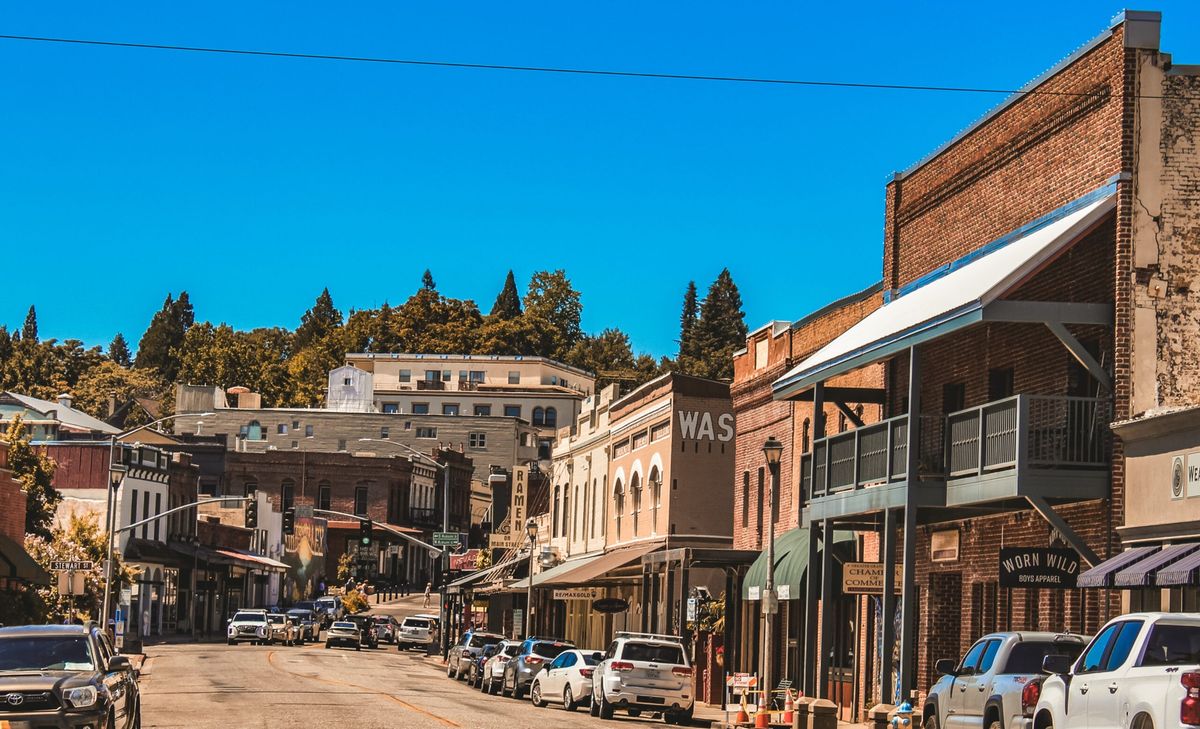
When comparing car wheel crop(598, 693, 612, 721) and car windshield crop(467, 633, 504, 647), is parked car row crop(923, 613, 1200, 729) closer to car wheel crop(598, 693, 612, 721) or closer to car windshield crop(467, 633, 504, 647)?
car wheel crop(598, 693, 612, 721)

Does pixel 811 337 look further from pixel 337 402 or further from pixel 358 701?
pixel 337 402

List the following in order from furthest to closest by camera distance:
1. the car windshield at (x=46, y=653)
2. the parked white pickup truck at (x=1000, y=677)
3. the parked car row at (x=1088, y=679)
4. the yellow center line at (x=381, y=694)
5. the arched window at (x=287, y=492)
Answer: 1. the arched window at (x=287, y=492)
2. the yellow center line at (x=381, y=694)
3. the car windshield at (x=46, y=653)
4. the parked white pickup truck at (x=1000, y=677)
5. the parked car row at (x=1088, y=679)

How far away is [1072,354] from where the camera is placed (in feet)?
86.4

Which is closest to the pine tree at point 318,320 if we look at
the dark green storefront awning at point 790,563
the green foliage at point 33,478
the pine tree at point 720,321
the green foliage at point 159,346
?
the green foliage at point 159,346

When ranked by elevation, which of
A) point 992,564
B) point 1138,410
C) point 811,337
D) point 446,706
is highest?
point 811,337

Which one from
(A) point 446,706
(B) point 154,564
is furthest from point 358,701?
(B) point 154,564

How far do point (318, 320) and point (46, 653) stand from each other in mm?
171958

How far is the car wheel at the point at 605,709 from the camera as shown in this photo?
3447 cm

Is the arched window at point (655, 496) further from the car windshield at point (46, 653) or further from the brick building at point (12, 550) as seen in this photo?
the car windshield at point (46, 653)

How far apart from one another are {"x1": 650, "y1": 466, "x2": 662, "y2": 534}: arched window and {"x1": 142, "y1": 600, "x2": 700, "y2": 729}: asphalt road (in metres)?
7.13

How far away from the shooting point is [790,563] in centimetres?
3622

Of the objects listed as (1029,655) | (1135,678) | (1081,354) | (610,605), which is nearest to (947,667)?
(1029,655)

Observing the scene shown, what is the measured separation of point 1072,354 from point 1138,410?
1.99 m

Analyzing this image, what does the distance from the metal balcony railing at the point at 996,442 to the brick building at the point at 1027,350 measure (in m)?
0.04
